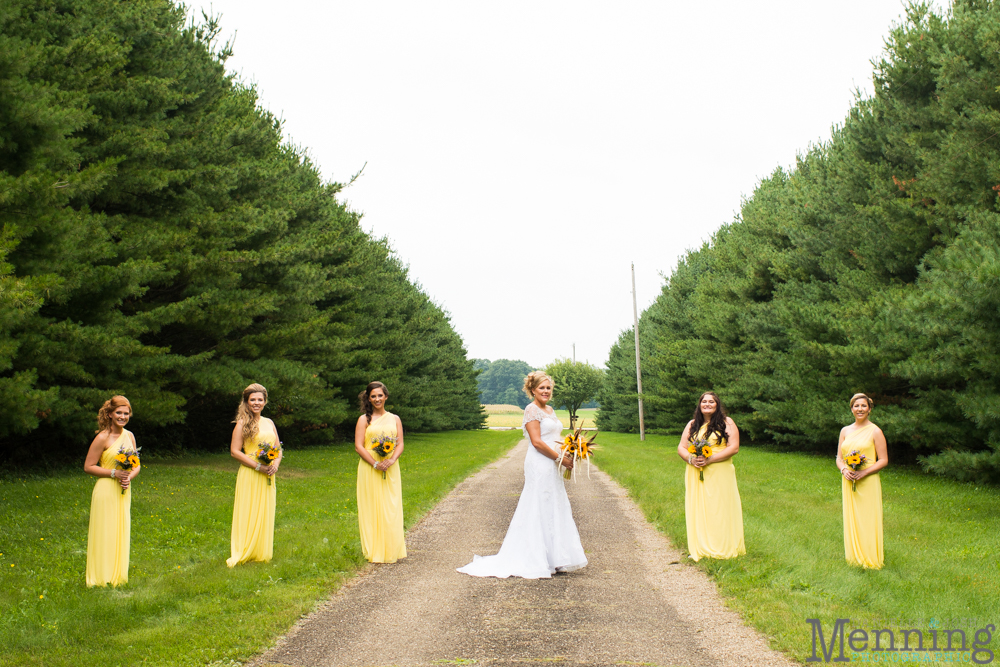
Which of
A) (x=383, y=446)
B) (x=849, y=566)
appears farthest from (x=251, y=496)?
(x=849, y=566)

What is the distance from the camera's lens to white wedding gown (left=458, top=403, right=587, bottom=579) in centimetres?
834

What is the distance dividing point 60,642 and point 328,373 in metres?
24.1

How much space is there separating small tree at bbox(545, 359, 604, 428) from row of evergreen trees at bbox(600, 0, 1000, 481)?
46500 mm

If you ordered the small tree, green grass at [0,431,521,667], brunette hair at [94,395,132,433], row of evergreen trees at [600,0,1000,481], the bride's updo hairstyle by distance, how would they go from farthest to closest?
the small tree < row of evergreen trees at [600,0,1000,481] < the bride's updo hairstyle < brunette hair at [94,395,132,433] < green grass at [0,431,521,667]

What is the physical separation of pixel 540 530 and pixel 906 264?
16884mm

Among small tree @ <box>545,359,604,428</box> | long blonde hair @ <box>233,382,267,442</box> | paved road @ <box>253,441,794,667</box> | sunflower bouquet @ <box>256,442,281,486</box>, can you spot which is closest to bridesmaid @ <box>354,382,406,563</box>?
paved road @ <box>253,441,794,667</box>

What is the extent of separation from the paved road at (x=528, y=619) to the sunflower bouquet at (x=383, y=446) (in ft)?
4.31

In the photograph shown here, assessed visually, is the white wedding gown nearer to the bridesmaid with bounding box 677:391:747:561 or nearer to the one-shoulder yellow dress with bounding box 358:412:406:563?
the one-shoulder yellow dress with bounding box 358:412:406:563

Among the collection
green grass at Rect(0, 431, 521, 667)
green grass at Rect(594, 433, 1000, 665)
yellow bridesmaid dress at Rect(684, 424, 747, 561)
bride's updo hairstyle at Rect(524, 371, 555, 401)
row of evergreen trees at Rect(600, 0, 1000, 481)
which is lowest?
green grass at Rect(594, 433, 1000, 665)

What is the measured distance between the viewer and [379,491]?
29.9 ft

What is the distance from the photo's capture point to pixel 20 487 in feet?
44.2

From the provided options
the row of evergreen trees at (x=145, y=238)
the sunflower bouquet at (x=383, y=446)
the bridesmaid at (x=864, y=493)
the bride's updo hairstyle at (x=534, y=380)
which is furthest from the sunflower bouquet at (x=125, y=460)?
the bridesmaid at (x=864, y=493)

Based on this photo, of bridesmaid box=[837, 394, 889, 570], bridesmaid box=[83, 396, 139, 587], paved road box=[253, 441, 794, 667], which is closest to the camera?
paved road box=[253, 441, 794, 667]

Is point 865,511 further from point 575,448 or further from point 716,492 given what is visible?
point 575,448
